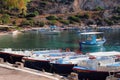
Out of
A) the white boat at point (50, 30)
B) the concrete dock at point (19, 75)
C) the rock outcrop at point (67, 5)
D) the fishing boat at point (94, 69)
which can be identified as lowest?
the white boat at point (50, 30)

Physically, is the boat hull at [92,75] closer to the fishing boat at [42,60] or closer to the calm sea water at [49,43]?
the fishing boat at [42,60]

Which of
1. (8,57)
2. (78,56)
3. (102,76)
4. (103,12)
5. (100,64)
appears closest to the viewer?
(102,76)

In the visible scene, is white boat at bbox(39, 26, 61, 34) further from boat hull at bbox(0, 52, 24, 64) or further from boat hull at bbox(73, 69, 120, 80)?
boat hull at bbox(73, 69, 120, 80)

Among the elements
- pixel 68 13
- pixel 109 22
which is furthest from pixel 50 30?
pixel 109 22

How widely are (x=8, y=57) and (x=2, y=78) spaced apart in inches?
1047

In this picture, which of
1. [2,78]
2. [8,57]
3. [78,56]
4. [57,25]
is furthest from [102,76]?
[57,25]

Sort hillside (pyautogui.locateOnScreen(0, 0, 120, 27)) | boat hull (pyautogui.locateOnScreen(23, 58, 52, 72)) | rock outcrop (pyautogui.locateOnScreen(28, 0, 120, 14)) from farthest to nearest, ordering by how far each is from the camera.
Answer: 1. rock outcrop (pyautogui.locateOnScreen(28, 0, 120, 14))
2. hillside (pyautogui.locateOnScreen(0, 0, 120, 27))
3. boat hull (pyautogui.locateOnScreen(23, 58, 52, 72))

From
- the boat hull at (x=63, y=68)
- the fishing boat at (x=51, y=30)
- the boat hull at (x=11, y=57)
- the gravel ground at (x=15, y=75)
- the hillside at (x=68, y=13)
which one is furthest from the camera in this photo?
the hillside at (x=68, y=13)

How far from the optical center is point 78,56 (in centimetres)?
4578

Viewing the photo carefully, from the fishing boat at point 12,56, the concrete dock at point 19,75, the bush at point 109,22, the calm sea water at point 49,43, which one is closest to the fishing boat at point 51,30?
the bush at point 109,22

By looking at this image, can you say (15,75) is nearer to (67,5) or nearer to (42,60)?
(42,60)

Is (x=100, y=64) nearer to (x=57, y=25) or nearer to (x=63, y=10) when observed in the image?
(x=57, y=25)

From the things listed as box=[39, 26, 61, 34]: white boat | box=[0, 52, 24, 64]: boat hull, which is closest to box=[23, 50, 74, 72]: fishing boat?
box=[0, 52, 24, 64]: boat hull

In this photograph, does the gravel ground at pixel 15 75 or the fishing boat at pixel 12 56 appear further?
the fishing boat at pixel 12 56
